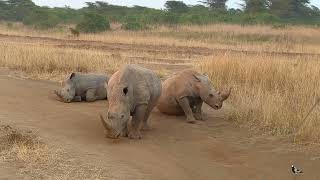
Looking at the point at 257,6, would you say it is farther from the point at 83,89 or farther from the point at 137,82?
the point at 137,82

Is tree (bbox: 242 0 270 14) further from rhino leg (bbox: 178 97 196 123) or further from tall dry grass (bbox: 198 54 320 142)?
rhino leg (bbox: 178 97 196 123)

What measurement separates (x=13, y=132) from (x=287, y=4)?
4608 centimetres

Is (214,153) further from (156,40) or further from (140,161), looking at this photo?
(156,40)

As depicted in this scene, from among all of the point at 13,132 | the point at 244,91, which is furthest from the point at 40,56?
the point at 13,132

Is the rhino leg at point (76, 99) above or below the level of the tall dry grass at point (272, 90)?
below

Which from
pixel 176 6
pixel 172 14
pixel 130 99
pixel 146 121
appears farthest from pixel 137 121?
pixel 176 6

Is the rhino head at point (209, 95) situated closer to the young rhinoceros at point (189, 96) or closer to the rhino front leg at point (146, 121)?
the young rhinoceros at point (189, 96)

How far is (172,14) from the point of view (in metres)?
46.2

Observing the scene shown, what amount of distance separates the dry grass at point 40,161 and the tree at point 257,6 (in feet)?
146

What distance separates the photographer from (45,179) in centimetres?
656

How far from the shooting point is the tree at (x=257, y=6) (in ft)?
168

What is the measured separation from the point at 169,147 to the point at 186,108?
206 cm

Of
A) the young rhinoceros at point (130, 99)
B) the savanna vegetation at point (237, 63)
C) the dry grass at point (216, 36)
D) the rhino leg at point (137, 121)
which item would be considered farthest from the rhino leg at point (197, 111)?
the dry grass at point (216, 36)

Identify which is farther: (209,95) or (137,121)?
(209,95)
